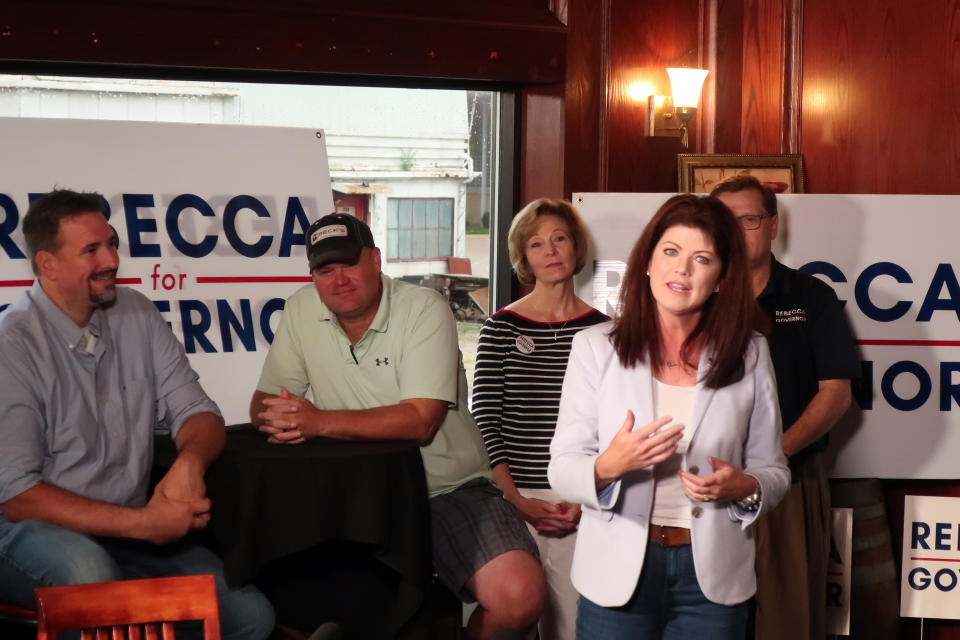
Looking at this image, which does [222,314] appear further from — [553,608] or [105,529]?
[553,608]

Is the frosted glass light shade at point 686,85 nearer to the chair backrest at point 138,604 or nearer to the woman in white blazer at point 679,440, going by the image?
the woman in white blazer at point 679,440

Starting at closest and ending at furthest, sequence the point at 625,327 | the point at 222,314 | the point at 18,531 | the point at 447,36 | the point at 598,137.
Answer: the point at 625,327, the point at 18,531, the point at 222,314, the point at 447,36, the point at 598,137

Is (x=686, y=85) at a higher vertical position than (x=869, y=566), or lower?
higher

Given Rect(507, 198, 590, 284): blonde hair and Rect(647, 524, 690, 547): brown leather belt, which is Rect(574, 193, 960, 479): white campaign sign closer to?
Rect(507, 198, 590, 284): blonde hair

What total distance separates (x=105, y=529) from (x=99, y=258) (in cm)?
70

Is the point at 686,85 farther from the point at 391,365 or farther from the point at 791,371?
the point at 391,365

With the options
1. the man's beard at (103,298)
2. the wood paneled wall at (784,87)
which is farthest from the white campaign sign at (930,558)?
the man's beard at (103,298)

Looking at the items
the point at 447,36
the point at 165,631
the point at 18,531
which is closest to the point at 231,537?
the point at 18,531

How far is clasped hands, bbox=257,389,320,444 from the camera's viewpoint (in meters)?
2.76

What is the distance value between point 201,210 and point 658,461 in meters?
2.29

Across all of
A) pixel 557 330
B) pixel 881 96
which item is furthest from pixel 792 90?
pixel 557 330

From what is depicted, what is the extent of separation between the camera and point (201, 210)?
3.76 metres

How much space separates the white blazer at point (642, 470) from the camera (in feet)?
6.93

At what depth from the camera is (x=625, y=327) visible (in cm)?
221
